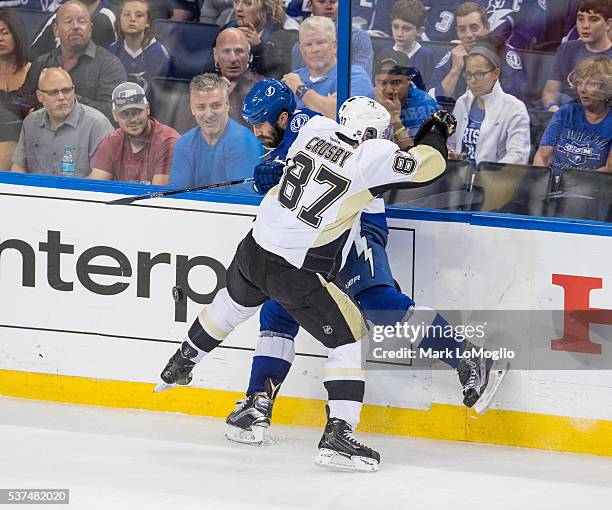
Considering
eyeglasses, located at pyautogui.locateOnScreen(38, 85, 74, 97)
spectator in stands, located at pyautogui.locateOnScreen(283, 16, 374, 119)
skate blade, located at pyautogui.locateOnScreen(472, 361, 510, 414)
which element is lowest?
skate blade, located at pyautogui.locateOnScreen(472, 361, 510, 414)

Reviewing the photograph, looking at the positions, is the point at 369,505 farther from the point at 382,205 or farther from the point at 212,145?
the point at 212,145

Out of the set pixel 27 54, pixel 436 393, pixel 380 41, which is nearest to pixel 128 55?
pixel 27 54

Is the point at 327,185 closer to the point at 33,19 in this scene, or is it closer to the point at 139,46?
the point at 139,46

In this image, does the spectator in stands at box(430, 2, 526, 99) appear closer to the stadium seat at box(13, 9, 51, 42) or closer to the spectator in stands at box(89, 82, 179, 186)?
the spectator in stands at box(89, 82, 179, 186)

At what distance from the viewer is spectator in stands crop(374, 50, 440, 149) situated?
4.85 meters

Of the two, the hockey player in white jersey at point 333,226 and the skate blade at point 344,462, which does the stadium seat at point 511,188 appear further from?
the skate blade at point 344,462

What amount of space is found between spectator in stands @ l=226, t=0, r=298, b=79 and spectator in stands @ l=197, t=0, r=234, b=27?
0.09 feet

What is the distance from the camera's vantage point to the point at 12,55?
5.30m

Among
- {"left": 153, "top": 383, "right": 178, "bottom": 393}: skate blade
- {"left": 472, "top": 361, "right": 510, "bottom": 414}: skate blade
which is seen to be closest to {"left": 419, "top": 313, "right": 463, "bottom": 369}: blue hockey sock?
{"left": 472, "top": 361, "right": 510, "bottom": 414}: skate blade

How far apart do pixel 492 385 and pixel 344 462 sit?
60 centimetres

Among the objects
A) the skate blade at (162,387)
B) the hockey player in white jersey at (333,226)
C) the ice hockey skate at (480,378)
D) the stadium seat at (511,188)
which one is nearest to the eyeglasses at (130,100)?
the hockey player in white jersey at (333,226)

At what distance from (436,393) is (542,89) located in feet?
3.72

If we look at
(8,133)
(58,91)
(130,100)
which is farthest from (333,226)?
(8,133)

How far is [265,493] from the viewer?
432 cm
